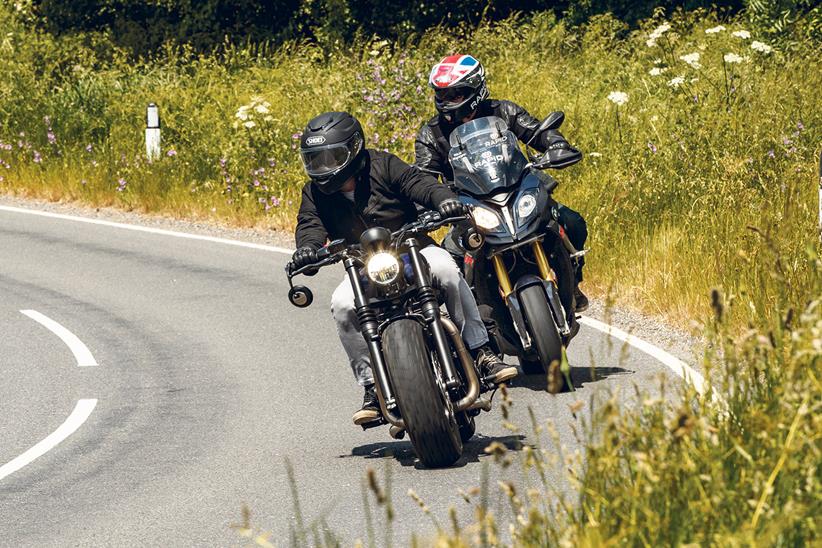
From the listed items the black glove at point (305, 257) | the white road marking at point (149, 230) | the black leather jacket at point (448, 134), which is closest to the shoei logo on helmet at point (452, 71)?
the black leather jacket at point (448, 134)

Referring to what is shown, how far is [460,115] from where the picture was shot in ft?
32.0

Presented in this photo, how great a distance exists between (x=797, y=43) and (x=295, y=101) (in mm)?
6554

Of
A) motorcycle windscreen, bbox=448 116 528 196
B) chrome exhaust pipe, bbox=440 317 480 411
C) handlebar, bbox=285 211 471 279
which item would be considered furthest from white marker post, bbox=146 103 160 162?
chrome exhaust pipe, bbox=440 317 480 411

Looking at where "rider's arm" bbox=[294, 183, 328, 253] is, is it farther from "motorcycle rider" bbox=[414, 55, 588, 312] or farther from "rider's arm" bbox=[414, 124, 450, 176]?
"rider's arm" bbox=[414, 124, 450, 176]

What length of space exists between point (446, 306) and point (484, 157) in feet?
5.02

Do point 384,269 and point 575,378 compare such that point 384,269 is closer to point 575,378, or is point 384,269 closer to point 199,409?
point 199,409

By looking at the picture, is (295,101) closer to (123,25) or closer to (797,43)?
(797,43)

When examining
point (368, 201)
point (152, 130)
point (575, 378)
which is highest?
point (152, 130)

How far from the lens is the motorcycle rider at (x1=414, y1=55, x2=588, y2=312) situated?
9.54 m

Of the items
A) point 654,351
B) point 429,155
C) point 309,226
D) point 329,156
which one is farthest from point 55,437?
point 654,351

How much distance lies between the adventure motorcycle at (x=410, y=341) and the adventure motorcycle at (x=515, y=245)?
1.04 m

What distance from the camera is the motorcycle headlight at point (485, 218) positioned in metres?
8.81

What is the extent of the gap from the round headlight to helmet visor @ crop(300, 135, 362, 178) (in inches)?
52.7

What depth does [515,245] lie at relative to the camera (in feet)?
28.8
